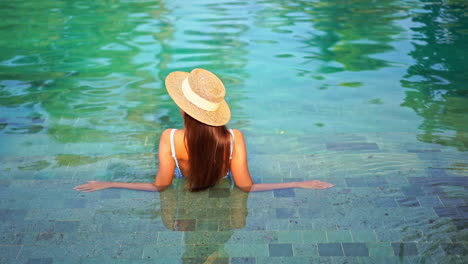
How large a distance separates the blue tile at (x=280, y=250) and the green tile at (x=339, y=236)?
1.12ft

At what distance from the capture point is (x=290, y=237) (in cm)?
388

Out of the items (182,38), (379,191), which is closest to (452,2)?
(182,38)

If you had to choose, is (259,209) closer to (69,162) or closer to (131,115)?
(69,162)

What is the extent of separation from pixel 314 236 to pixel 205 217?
0.91 m

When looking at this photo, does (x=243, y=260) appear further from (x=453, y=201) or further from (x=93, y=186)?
(x=453, y=201)

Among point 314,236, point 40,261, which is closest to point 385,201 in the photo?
point 314,236

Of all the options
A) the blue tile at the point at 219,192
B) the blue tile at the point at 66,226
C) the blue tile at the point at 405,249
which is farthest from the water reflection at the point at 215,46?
the blue tile at the point at 405,249

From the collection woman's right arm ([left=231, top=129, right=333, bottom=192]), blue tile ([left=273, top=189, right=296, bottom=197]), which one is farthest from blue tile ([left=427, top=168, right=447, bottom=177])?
blue tile ([left=273, top=189, right=296, bottom=197])

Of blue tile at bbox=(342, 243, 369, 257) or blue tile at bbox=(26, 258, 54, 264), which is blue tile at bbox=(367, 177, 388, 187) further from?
blue tile at bbox=(26, 258, 54, 264)

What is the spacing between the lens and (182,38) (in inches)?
376

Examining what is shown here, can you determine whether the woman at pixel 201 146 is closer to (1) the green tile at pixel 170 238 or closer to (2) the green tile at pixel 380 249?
(1) the green tile at pixel 170 238

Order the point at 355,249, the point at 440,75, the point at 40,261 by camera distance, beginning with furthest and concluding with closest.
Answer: the point at 440,75 → the point at 355,249 → the point at 40,261

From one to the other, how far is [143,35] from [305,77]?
→ 3.58 meters

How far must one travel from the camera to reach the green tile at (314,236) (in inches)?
151
